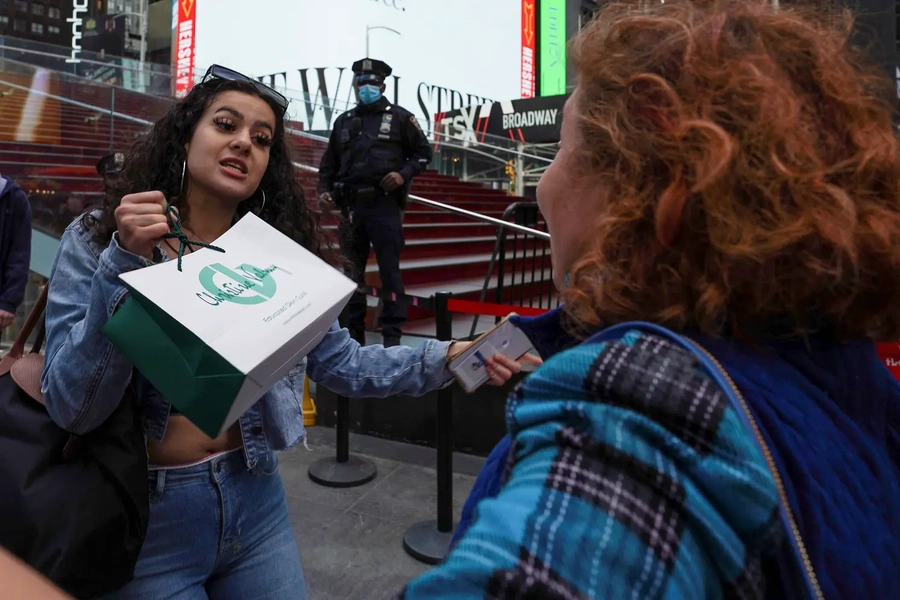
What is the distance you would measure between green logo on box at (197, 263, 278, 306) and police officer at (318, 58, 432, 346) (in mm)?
3760

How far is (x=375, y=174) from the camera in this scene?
524 centimetres

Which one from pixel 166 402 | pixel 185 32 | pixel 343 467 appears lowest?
pixel 343 467

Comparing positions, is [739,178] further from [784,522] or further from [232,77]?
[232,77]

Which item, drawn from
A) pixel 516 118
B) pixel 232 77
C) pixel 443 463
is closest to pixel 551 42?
pixel 516 118

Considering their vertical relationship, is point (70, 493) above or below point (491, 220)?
below

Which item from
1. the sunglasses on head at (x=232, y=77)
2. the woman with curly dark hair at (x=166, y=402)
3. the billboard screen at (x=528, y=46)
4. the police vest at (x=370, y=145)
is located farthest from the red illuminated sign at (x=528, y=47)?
the woman with curly dark hair at (x=166, y=402)

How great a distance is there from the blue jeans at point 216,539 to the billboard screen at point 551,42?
28.5m

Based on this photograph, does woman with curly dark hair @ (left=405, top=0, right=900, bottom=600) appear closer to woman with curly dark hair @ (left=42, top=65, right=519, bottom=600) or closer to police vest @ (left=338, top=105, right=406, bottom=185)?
woman with curly dark hair @ (left=42, top=65, right=519, bottom=600)

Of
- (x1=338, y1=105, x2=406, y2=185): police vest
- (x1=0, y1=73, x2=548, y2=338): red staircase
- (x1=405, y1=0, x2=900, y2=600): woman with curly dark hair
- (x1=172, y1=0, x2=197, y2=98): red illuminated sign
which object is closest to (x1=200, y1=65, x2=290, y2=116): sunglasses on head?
(x1=405, y1=0, x2=900, y2=600): woman with curly dark hair

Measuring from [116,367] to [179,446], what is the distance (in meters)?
0.27

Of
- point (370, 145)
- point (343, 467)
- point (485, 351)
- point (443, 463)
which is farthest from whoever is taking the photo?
point (370, 145)

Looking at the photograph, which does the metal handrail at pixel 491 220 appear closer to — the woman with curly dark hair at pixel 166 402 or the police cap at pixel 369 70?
the police cap at pixel 369 70

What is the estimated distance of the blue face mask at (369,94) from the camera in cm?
548

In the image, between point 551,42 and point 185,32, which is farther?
point 551,42
